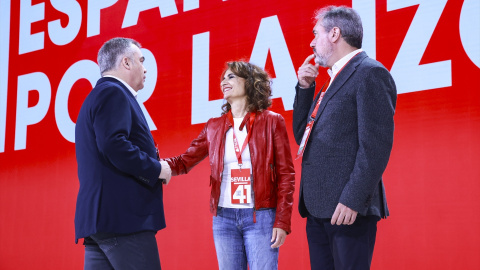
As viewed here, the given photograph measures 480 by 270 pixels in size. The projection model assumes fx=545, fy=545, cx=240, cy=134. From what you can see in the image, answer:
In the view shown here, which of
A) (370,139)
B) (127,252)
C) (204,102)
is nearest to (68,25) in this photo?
(204,102)

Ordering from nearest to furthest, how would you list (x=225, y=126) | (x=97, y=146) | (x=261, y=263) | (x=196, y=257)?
1. (x=97, y=146)
2. (x=261, y=263)
3. (x=225, y=126)
4. (x=196, y=257)

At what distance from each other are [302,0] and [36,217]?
9.24 ft

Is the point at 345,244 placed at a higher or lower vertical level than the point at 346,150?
lower

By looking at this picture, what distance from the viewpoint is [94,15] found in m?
4.53

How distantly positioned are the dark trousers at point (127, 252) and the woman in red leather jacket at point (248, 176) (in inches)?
16.1

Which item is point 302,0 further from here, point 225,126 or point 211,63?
point 225,126

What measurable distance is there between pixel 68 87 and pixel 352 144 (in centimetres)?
324

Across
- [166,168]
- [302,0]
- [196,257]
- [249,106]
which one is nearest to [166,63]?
[302,0]

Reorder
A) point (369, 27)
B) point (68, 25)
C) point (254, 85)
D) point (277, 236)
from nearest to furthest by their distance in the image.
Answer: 1. point (277, 236)
2. point (254, 85)
3. point (369, 27)
4. point (68, 25)

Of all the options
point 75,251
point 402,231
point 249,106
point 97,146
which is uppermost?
point 249,106

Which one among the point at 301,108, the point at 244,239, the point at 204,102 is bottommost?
the point at 244,239

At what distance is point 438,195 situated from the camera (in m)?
2.90

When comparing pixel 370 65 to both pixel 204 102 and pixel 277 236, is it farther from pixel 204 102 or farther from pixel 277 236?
pixel 204 102

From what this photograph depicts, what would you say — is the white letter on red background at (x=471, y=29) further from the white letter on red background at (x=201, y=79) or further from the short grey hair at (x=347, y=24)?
the white letter on red background at (x=201, y=79)
